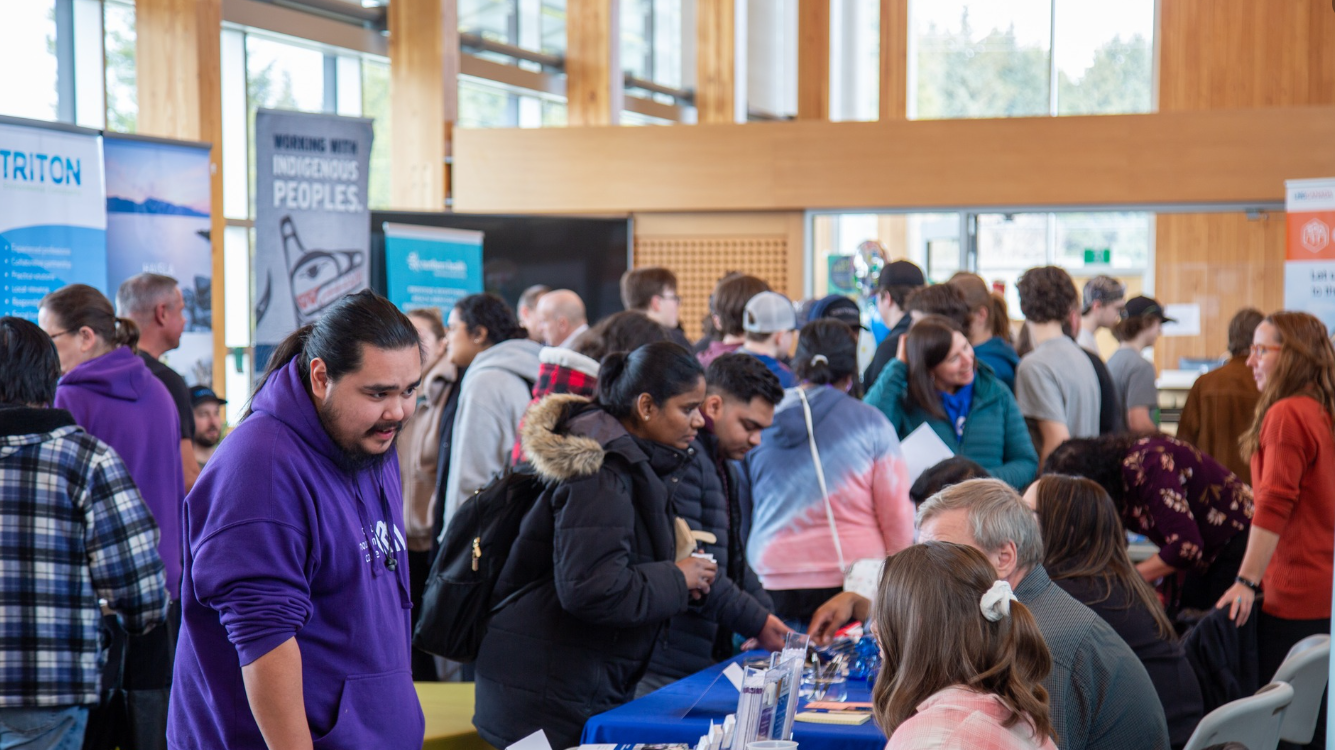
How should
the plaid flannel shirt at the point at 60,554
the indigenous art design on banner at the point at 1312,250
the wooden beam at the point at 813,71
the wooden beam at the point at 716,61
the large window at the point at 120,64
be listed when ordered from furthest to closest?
the wooden beam at the point at 716,61, the wooden beam at the point at 813,71, the large window at the point at 120,64, the indigenous art design on banner at the point at 1312,250, the plaid flannel shirt at the point at 60,554

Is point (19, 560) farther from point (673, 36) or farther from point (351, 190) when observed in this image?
point (673, 36)

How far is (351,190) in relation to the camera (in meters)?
6.21

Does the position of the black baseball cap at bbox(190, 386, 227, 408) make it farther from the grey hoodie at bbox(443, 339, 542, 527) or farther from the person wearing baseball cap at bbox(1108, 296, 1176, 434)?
the person wearing baseball cap at bbox(1108, 296, 1176, 434)

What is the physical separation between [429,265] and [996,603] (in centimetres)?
641

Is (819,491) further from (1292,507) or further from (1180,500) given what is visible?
(1292,507)

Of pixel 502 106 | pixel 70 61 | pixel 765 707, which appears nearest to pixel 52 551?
pixel 765 707

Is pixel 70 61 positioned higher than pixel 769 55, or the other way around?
pixel 769 55

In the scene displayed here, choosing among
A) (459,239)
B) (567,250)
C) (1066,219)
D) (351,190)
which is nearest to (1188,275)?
(1066,219)

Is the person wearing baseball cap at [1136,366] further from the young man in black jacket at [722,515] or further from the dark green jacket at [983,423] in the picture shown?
the young man in black jacket at [722,515]

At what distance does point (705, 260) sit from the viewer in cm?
902

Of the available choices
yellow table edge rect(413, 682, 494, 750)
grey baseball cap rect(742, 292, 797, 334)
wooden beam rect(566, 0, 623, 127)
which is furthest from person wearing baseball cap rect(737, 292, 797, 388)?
wooden beam rect(566, 0, 623, 127)

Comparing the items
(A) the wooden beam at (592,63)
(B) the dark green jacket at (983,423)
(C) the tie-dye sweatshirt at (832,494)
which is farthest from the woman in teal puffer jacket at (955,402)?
(A) the wooden beam at (592,63)

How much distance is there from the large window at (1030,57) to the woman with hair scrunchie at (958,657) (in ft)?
28.6

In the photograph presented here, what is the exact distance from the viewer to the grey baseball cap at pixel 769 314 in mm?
4637
